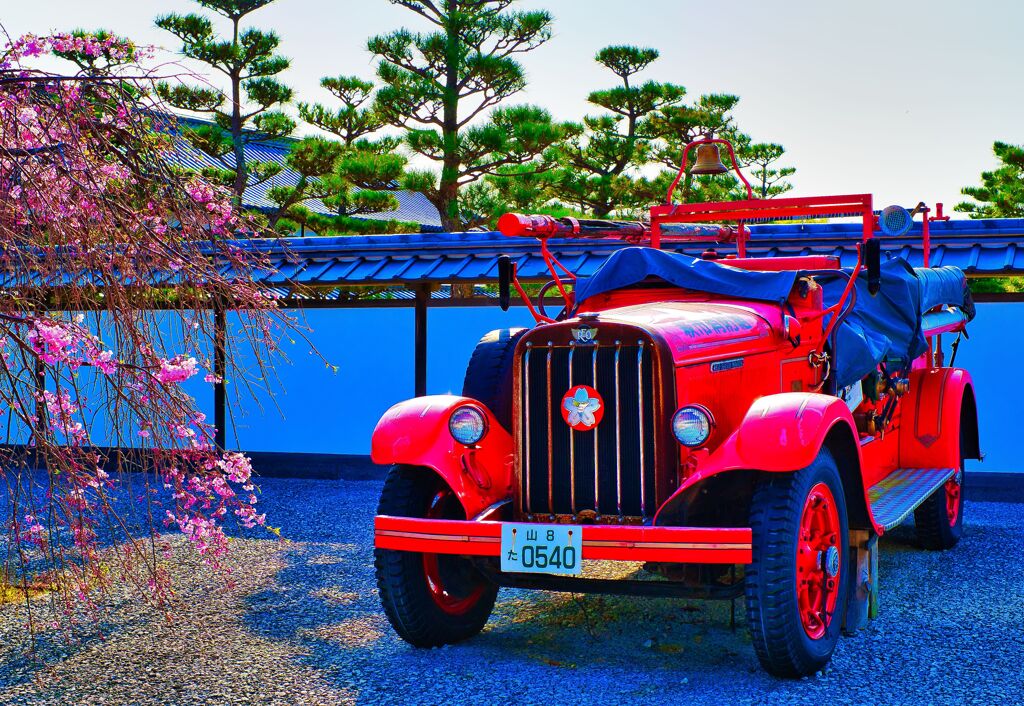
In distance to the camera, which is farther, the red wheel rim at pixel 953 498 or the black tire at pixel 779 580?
the red wheel rim at pixel 953 498

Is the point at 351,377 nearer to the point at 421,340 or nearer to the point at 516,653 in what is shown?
the point at 421,340

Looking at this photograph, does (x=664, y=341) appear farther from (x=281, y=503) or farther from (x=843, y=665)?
(x=281, y=503)

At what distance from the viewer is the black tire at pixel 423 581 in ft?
14.8

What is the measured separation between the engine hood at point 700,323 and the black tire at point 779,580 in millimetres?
656

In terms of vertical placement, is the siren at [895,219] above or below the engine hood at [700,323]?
above

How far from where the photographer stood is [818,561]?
439 centimetres

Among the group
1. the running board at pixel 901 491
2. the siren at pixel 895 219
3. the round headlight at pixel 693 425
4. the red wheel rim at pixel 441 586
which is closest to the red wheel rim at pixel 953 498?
the running board at pixel 901 491

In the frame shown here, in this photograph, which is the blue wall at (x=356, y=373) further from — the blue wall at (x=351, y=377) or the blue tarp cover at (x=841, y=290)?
the blue tarp cover at (x=841, y=290)

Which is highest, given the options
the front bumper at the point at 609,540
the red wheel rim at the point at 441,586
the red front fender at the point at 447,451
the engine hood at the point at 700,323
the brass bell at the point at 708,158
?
the brass bell at the point at 708,158

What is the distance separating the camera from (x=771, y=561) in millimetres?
4012

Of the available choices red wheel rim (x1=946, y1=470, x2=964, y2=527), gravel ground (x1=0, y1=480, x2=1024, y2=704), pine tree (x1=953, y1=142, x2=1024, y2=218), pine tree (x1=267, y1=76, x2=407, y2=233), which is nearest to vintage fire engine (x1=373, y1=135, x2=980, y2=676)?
gravel ground (x1=0, y1=480, x2=1024, y2=704)

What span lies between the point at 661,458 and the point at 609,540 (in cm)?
50

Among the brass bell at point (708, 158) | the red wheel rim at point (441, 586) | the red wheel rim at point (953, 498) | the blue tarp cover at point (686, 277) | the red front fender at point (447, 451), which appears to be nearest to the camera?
the red front fender at point (447, 451)

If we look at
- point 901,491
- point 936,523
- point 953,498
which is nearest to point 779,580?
point 901,491
